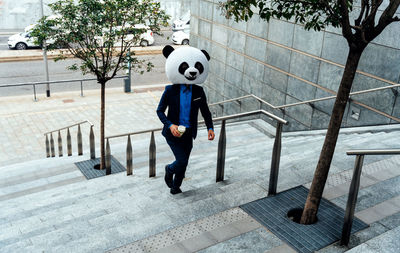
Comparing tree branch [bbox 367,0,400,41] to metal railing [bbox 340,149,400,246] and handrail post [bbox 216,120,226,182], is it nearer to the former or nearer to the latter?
metal railing [bbox 340,149,400,246]

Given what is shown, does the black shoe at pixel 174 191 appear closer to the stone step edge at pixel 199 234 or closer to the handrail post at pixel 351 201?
the stone step edge at pixel 199 234

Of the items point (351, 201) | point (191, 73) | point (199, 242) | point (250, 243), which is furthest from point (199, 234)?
point (191, 73)

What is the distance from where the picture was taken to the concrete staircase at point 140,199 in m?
4.18

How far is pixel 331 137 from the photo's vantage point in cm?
393

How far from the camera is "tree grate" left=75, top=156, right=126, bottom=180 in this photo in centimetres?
848

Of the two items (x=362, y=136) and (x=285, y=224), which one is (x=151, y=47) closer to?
(x=362, y=136)

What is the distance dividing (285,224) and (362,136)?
4.09 m

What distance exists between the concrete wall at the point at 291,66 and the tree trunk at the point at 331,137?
4.07 m

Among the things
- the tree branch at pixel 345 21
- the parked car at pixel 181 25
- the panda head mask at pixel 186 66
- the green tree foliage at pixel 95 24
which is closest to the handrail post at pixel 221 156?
the panda head mask at pixel 186 66

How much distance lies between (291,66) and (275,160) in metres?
5.80

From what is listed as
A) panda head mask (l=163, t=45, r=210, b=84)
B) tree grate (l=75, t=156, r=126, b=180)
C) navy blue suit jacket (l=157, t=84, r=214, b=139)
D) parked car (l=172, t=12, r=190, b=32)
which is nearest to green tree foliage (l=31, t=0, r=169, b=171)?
tree grate (l=75, t=156, r=126, b=180)

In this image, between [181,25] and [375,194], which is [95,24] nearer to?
[375,194]

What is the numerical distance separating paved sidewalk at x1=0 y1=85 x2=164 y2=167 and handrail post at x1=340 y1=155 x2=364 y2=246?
9468 mm

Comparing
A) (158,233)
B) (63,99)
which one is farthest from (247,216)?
(63,99)
